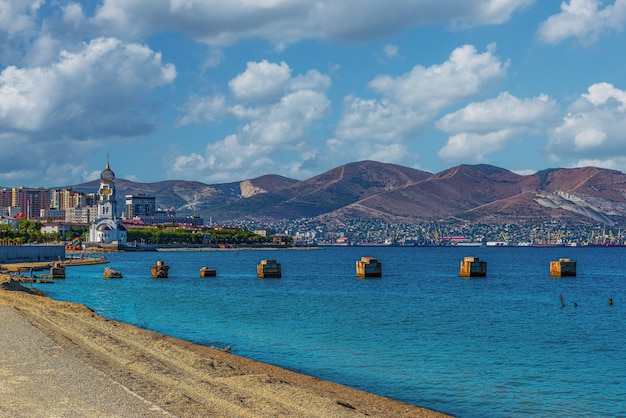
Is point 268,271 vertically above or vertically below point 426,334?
above

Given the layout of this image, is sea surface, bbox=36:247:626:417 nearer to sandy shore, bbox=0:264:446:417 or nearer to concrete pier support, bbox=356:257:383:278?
sandy shore, bbox=0:264:446:417

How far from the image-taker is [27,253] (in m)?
137

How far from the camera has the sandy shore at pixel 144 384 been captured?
2100 cm

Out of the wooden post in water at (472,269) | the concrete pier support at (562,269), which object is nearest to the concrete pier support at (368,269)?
the wooden post in water at (472,269)

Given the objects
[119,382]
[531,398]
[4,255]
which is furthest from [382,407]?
[4,255]

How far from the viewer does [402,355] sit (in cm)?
3781

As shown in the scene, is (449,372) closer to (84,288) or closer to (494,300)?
(494,300)

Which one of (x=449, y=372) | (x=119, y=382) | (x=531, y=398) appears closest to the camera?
(x=119, y=382)

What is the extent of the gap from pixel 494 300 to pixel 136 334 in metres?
42.6

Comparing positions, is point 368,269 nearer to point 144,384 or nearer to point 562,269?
point 562,269

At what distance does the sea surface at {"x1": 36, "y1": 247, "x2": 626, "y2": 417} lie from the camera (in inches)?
1158

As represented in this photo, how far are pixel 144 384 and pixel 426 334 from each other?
25055 millimetres

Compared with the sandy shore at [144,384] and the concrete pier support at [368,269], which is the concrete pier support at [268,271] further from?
the sandy shore at [144,384]

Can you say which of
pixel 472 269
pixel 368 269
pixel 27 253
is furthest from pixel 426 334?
pixel 27 253
